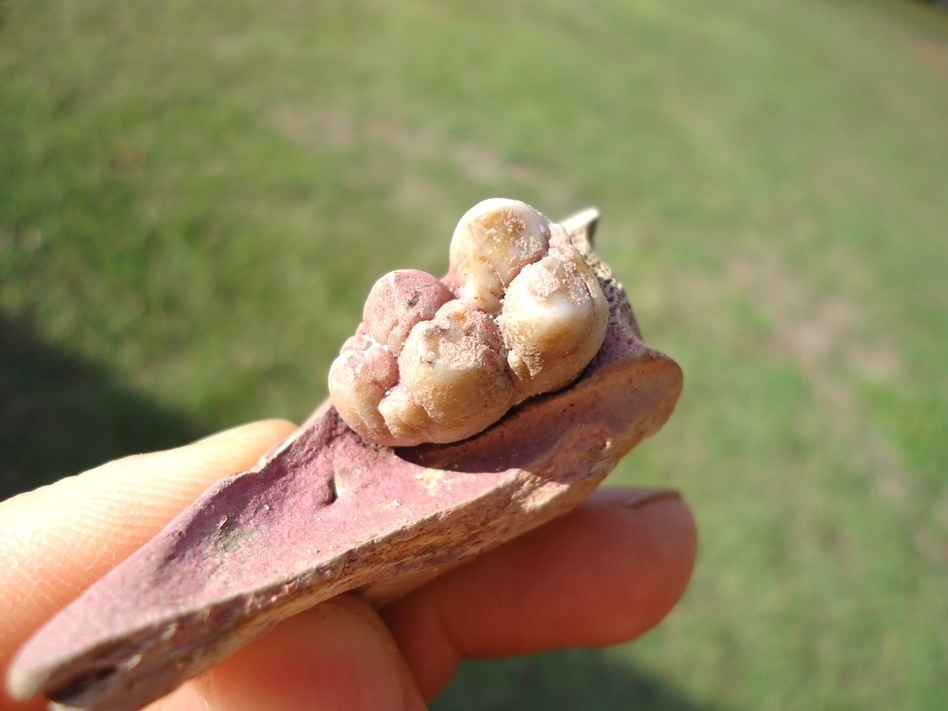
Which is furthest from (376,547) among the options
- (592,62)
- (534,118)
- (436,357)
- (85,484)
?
(592,62)

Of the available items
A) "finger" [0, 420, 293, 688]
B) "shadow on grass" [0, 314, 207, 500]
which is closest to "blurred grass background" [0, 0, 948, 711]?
"shadow on grass" [0, 314, 207, 500]

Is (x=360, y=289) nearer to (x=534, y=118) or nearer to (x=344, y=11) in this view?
(x=534, y=118)

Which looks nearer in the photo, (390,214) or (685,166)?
(390,214)

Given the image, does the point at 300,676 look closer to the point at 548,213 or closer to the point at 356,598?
the point at 356,598

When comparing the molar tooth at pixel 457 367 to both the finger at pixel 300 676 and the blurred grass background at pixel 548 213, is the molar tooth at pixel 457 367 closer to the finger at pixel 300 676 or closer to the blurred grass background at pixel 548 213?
the finger at pixel 300 676

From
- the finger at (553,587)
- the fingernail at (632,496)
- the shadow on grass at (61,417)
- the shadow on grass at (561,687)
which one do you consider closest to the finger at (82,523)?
the finger at (553,587)

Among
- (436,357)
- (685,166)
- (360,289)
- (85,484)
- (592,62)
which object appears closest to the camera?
(436,357)

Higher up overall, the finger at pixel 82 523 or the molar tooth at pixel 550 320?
the molar tooth at pixel 550 320
